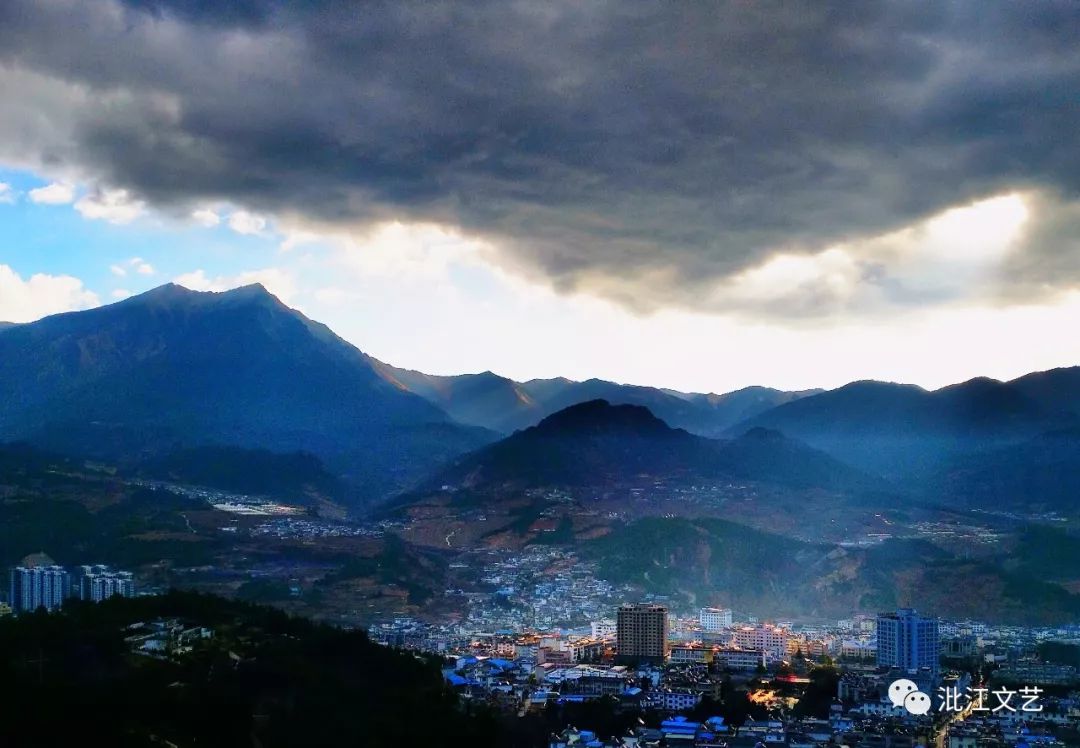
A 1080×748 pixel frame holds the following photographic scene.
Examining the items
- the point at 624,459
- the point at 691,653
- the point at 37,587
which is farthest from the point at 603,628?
the point at 624,459

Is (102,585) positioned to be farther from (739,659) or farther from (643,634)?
(739,659)

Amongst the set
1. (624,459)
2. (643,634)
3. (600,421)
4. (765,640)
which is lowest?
(765,640)

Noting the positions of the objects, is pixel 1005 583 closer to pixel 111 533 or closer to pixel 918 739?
pixel 918 739

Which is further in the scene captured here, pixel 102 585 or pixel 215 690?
pixel 102 585

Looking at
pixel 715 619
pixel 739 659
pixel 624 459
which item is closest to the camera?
pixel 739 659

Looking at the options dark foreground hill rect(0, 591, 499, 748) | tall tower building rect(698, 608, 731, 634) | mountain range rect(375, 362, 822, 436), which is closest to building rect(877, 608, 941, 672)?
tall tower building rect(698, 608, 731, 634)

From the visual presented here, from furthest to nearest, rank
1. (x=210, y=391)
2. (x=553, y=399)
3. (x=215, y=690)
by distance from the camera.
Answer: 1. (x=553, y=399)
2. (x=210, y=391)
3. (x=215, y=690)

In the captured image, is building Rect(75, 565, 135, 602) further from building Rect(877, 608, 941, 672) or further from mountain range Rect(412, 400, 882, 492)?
mountain range Rect(412, 400, 882, 492)

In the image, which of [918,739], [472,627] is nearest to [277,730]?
[918,739]
